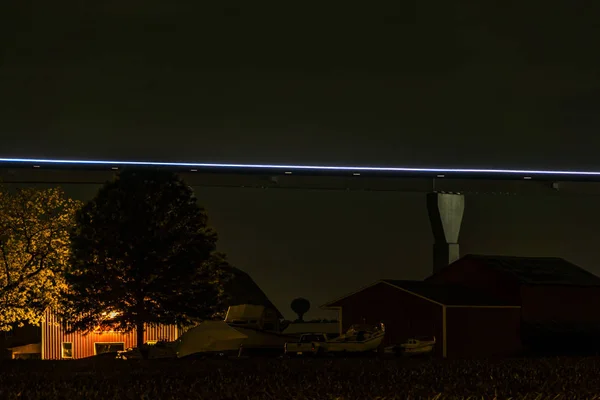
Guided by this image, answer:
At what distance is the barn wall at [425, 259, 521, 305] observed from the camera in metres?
48.4

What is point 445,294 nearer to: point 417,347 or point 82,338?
point 417,347

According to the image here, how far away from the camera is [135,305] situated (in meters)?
46.5

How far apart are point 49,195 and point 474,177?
24526mm

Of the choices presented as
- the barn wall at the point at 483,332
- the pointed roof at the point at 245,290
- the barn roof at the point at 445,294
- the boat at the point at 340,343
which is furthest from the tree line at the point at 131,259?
the pointed roof at the point at 245,290

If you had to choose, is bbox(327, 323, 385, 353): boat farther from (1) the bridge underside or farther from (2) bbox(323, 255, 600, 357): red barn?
(1) the bridge underside

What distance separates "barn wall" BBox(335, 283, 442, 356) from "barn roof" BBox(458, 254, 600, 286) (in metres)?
5.73

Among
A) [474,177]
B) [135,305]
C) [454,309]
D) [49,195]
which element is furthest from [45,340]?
[474,177]

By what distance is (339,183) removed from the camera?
5781 centimetres

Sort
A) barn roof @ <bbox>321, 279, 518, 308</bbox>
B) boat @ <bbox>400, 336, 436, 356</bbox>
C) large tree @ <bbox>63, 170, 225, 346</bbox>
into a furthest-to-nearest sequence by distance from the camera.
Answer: large tree @ <bbox>63, 170, 225, 346</bbox> < barn roof @ <bbox>321, 279, 518, 308</bbox> < boat @ <bbox>400, 336, 436, 356</bbox>

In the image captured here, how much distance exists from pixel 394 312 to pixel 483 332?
4.20 meters

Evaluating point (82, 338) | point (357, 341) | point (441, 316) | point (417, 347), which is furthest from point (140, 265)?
point (441, 316)

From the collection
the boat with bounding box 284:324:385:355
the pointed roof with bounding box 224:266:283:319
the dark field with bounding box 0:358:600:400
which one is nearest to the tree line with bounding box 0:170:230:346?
the boat with bounding box 284:324:385:355

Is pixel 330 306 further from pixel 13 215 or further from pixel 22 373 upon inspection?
pixel 22 373

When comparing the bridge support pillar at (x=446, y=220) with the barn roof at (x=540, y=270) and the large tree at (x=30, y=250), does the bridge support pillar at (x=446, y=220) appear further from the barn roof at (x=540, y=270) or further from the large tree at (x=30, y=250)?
the large tree at (x=30, y=250)
